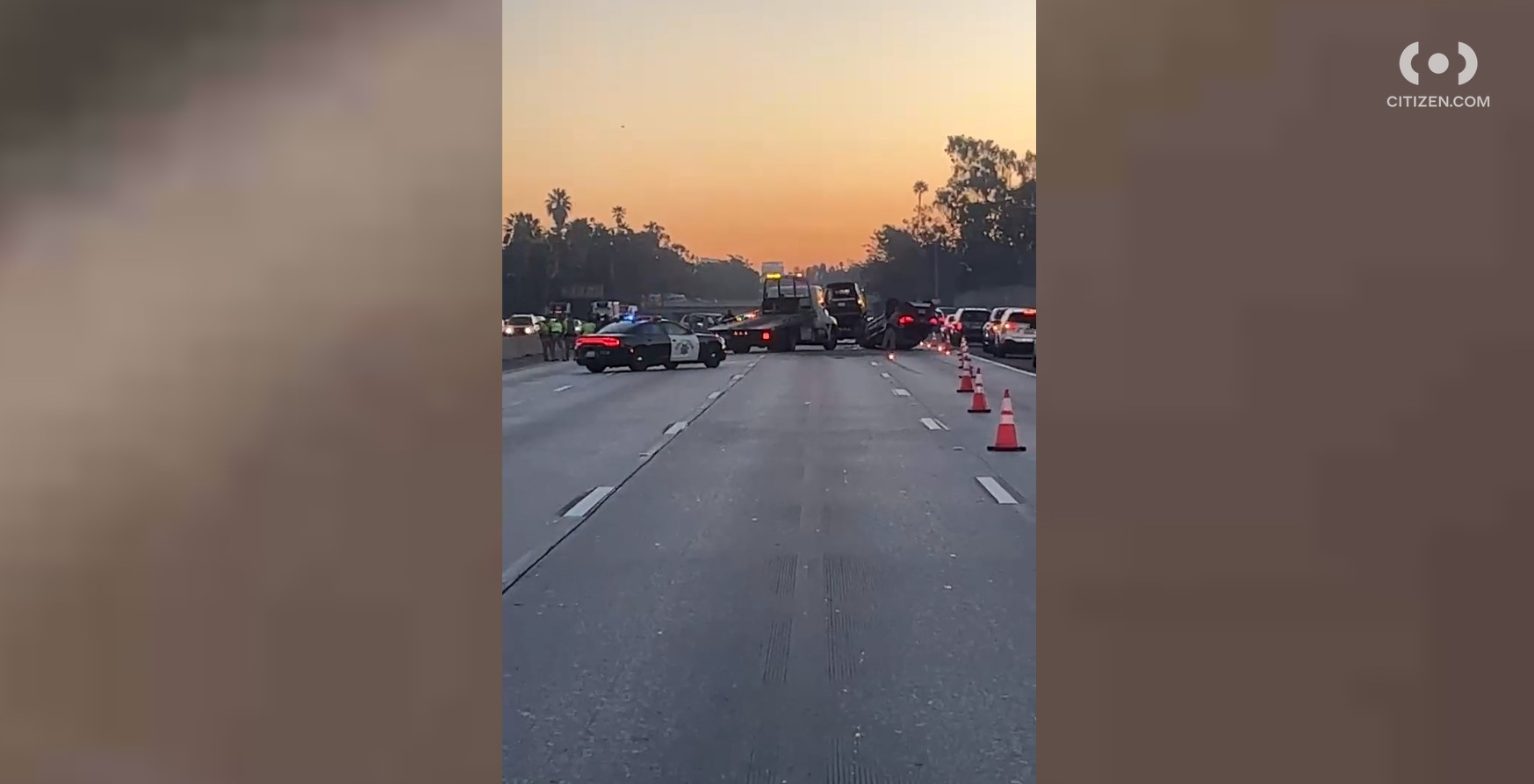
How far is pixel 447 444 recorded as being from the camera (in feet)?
9.01

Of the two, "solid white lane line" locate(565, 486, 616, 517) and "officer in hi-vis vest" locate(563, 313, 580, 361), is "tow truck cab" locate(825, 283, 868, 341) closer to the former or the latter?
"officer in hi-vis vest" locate(563, 313, 580, 361)

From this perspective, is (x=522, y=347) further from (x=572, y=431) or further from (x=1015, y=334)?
(x=572, y=431)

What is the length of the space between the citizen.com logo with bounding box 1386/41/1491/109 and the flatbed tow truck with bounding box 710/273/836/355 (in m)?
48.1

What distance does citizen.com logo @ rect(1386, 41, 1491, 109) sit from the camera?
258cm

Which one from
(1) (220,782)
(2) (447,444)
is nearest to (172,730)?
(1) (220,782)

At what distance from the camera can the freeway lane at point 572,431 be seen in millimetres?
11234

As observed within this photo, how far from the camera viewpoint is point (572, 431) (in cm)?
1881

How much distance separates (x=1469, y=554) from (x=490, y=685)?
185cm

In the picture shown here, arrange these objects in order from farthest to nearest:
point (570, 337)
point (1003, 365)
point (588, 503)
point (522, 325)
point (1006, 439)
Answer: point (522, 325), point (570, 337), point (1003, 365), point (1006, 439), point (588, 503)

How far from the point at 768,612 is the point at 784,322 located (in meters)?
44.1

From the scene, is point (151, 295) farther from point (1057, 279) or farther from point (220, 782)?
point (1057, 279)

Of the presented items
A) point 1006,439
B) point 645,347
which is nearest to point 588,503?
point 1006,439

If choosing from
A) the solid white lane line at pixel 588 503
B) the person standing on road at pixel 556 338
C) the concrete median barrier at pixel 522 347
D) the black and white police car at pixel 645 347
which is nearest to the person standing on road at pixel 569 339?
the person standing on road at pixel 556 338

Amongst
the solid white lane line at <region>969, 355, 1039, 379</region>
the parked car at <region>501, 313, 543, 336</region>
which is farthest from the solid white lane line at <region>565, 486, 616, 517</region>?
the parked car at <region>501, 313, 543, 336</region>
